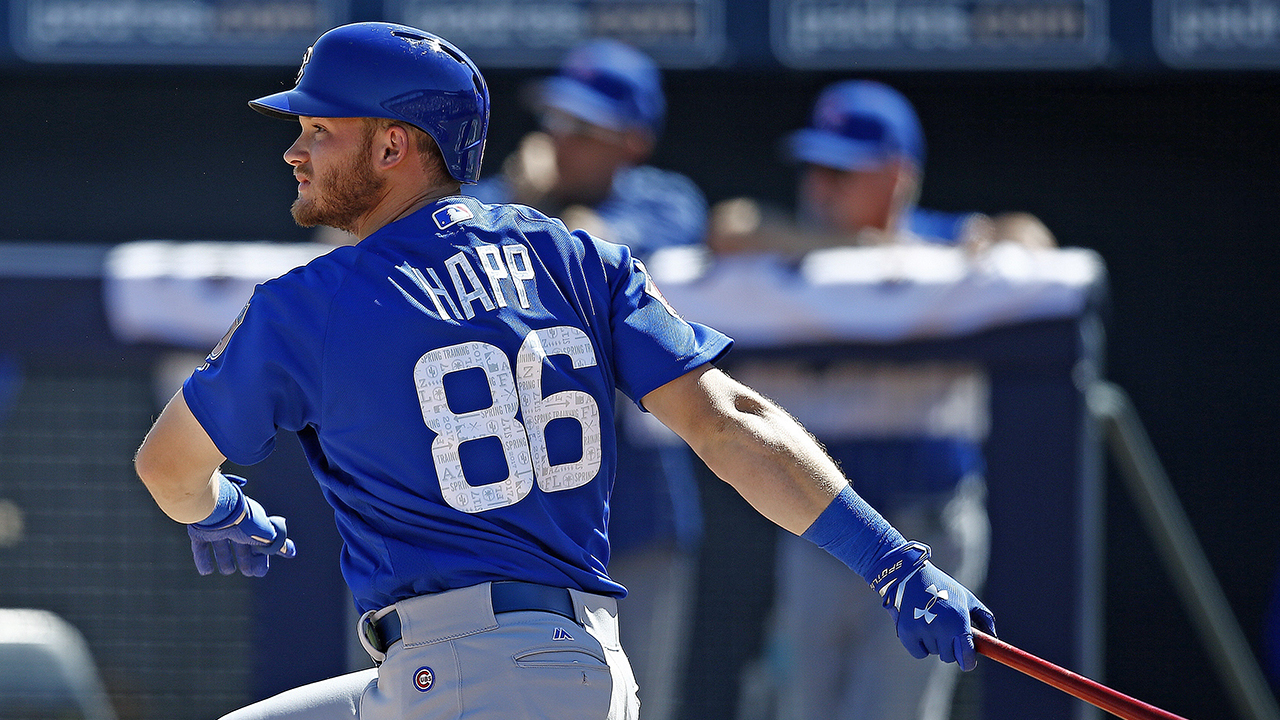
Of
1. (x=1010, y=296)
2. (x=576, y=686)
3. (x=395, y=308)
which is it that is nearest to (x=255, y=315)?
(x=395, y=308)

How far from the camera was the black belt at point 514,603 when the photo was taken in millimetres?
2025

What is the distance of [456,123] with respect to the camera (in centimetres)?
223

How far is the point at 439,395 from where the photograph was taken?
2.03 meters

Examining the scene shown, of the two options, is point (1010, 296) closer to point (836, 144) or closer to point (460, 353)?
point (836, 144)

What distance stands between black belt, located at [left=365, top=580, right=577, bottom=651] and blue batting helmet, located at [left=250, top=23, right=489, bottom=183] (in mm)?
653

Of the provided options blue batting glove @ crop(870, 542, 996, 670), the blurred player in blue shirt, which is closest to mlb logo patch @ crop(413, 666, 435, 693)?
blue batting glove @ crop(870, 542, 996, 670)

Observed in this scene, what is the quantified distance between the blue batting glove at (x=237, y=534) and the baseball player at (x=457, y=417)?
12 centimetres

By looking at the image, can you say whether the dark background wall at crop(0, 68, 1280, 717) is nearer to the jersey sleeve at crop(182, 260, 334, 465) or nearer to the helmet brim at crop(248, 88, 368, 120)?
the helmet brim at crop(248, 88, 368, 120)

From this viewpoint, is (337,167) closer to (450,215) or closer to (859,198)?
(450,215)

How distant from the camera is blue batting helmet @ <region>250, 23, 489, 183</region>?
2148 mm

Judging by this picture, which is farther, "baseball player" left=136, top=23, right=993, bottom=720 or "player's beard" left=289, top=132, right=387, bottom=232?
"player's beard" left=289, top=132, right=387, bottom=232

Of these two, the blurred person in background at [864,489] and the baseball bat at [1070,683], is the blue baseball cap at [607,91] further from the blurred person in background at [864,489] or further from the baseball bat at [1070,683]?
the baseball bat at [1070,683]

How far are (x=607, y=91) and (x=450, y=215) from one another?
2.57 meters

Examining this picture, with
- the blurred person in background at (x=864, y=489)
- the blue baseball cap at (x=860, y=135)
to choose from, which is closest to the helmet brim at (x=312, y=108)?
the blurred person in background at (x=864, y=489)
